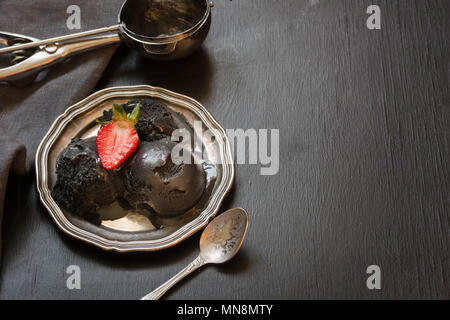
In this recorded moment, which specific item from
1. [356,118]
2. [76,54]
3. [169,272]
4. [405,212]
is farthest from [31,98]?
[405,212]

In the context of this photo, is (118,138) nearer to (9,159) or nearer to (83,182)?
(83,182)

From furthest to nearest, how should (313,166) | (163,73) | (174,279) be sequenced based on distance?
(163,73) → (313,166) → (174,279)

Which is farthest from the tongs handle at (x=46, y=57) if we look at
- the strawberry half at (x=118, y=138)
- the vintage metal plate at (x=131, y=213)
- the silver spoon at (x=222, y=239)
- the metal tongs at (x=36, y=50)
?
the silver spoon at (x=222, y=239)

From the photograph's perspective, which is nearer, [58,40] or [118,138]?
[118,138]

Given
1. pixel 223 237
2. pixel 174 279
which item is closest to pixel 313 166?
pixel 223 237

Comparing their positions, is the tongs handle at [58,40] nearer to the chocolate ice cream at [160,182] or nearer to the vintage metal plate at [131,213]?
the vintage metal plate at [131,213]

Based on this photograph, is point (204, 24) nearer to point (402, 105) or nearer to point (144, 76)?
point (144, 76)
